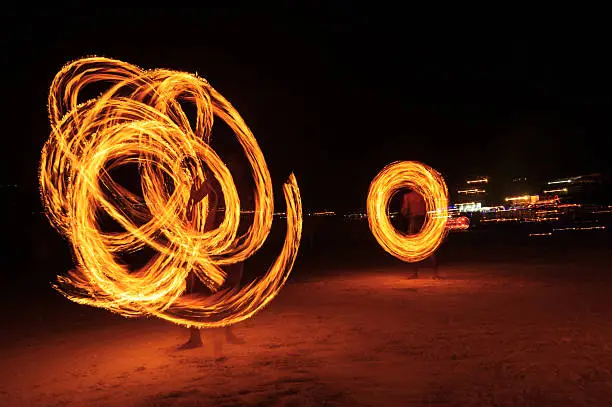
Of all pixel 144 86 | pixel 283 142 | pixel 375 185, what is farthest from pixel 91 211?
pixel 283 142

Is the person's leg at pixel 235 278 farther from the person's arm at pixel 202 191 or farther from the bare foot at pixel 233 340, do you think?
the person's arm at pixel 202 191

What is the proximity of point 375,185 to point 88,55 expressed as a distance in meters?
7.88

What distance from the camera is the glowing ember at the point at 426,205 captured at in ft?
44.4

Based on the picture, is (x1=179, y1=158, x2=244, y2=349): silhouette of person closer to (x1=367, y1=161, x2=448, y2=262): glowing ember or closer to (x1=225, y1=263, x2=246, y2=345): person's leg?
(x1=225, y1=263, x2=246, y2=345): person's leg

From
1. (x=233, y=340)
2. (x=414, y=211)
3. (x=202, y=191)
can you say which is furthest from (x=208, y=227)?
(x=414, y=211)

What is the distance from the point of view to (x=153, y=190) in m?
8.61

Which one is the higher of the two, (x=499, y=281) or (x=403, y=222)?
(x=403, y=222)

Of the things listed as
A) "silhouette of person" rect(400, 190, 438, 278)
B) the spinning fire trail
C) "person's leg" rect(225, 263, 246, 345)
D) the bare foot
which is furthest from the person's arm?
"silhouette of person" rect(400, 190, 438, 278)

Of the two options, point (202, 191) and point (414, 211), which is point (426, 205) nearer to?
point (414, 211)

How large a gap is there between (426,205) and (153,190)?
22.4ft

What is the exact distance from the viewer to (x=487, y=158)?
166 ft

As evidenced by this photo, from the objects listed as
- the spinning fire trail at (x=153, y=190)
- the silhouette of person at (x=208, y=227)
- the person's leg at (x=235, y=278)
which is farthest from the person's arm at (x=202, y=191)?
the person's leg at (x=235, y=278)

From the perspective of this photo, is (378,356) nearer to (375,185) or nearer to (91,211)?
(91,211)

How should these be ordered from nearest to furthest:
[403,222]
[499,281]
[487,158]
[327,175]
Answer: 1. [499,281]
2. [403,222]
3. [487,158]
4. [327,175]
